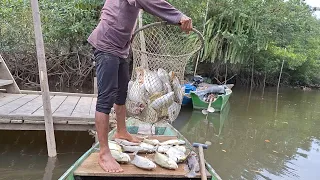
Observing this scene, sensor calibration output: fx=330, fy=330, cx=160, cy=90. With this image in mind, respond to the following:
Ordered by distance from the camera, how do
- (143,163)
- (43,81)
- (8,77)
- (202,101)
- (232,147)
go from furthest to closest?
(202,101), (232,147), (8,77), (43,81), (143,163)

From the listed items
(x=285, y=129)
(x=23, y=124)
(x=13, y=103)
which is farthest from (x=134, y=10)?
(x=285, y=129)

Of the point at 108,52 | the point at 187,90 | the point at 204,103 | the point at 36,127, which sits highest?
the point at 108,52

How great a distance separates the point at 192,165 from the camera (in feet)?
8.64

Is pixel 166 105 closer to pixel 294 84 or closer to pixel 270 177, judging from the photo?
pixel 270 177

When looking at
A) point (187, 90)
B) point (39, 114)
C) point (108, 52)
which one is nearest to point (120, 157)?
point (108, 52)

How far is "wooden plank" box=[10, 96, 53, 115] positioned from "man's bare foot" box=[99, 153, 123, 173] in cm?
275

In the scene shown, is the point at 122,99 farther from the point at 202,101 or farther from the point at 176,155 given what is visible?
the point at 202,101

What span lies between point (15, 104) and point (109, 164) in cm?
356

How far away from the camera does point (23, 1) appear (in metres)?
10.9

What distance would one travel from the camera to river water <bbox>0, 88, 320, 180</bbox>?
16.4 feet

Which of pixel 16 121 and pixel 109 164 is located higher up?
pixel 109 164

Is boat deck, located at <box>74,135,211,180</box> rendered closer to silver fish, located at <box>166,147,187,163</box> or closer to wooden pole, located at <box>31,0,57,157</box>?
silver fish, located at <box>166,147,187,163</box>

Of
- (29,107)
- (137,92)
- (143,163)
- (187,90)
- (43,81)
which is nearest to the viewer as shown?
(143,163)

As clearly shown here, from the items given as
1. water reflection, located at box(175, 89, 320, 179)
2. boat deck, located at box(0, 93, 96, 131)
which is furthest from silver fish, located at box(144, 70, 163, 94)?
water reflection, located at box(175, 89, 320, 179)
